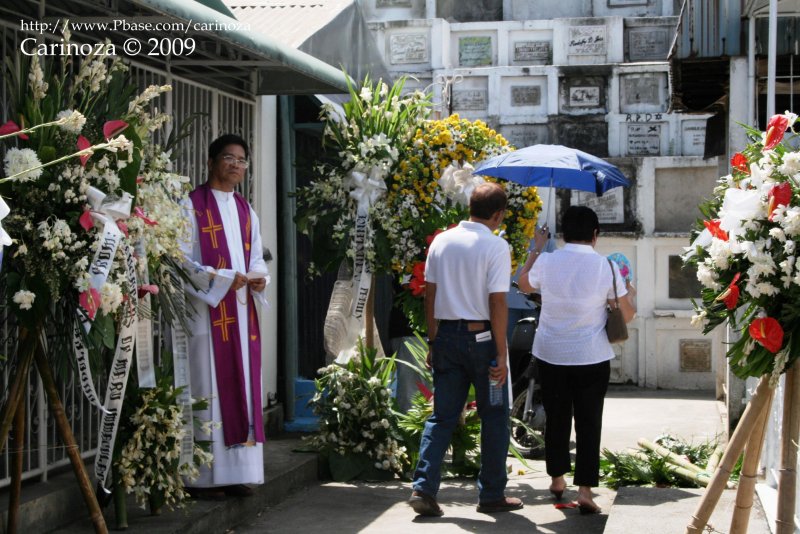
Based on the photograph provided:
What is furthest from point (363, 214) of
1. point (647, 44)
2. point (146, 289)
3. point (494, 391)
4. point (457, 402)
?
point (647, 44)

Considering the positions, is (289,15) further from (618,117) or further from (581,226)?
(618,117)

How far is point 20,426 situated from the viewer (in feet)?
16.6

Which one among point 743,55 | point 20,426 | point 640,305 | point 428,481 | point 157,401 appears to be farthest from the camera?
point 640,305

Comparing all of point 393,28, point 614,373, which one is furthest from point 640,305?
point 393,28

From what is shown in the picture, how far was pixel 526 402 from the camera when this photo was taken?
8766mm

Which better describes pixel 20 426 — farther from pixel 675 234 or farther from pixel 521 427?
pixel 675 234

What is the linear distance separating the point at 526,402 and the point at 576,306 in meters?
2.19

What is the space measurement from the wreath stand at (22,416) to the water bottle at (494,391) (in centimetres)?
231

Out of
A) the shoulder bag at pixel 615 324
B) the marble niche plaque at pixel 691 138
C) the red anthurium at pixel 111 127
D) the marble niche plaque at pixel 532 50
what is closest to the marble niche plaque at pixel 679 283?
the marble niche plaque at pixel 691 138

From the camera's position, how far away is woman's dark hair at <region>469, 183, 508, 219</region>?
21.8ft

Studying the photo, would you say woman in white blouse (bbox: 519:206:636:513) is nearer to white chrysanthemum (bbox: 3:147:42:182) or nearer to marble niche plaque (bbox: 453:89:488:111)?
white chrysanthemum (bbox: 3:147:42:182)

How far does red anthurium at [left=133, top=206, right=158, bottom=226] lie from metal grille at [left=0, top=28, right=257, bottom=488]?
0.63 m

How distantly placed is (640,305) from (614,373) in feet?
2.79

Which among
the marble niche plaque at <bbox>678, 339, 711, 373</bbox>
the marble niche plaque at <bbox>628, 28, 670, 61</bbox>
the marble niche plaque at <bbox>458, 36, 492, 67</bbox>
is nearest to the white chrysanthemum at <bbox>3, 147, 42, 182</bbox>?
the marble niche plaque at <bbox>678, 339, 711, 373</bbox>
